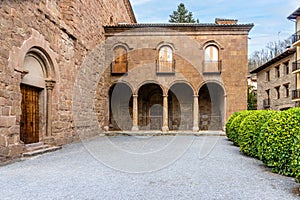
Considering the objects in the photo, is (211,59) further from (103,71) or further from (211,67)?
(103,71)

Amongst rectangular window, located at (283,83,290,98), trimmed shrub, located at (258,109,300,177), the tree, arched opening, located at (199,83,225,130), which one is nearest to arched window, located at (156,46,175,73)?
arched opening, located at (199,83,225,130)

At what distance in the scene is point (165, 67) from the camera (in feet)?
50.3

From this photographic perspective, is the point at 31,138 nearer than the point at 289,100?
Yes

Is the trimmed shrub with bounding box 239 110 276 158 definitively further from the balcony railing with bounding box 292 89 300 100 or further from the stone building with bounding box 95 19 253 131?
the balcony railing with bounding box 292 89 300 100

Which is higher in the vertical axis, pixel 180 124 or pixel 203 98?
pixel 203 98

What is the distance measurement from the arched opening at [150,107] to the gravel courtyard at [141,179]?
1119cm

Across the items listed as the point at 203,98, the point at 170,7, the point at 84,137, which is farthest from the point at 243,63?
the point at 170,7

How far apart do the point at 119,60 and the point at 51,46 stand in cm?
745

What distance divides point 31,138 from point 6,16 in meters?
3.27

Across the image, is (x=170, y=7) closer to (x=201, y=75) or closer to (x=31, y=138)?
(x=201, y=75)

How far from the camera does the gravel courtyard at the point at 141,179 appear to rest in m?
3.64

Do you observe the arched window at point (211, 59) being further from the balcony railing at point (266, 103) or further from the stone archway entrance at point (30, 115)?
Result: the balcony railing at point (266, 103)

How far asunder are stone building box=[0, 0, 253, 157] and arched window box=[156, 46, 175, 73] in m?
0.06

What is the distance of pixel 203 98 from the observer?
57.6 ft
